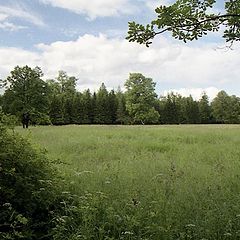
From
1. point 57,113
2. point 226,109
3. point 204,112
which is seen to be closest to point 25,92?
point 57,113

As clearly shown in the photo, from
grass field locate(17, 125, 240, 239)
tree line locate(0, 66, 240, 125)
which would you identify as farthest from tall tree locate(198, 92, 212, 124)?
grass field locate(17, 125, 240, 239)

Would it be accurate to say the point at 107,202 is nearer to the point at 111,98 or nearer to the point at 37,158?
the point at 37,158

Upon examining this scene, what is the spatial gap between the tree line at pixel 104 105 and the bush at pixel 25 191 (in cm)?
3608

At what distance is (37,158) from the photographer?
21.7ft

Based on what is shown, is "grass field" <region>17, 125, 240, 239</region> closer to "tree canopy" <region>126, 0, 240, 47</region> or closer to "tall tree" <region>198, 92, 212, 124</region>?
"tree canopy" <region>126, 0, 240, 47</region>

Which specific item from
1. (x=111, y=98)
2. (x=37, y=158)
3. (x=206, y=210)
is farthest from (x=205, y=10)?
(x=111, y=98)

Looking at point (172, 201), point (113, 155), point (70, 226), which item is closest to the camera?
point (70, 226)

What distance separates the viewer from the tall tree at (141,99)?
73.5 m

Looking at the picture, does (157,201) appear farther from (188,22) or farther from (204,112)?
(204,112)

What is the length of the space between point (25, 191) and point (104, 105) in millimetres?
75296

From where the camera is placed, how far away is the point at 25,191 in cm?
600

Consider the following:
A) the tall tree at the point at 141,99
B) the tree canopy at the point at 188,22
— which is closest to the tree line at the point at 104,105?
the tall tree at the point at 141,99

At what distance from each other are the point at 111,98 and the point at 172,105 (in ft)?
48.3

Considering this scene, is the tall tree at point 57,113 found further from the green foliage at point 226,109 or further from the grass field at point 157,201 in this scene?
the grass field at point 157,201
